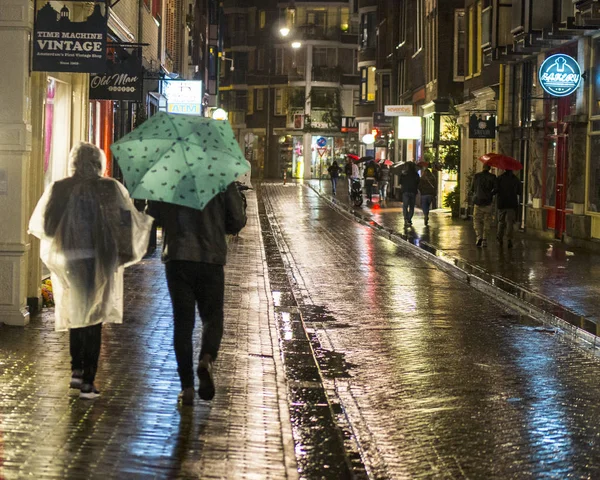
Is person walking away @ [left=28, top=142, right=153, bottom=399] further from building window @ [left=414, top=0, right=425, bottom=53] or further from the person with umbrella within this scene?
building window @ [left=414, top=0, right=425, bottom=53]

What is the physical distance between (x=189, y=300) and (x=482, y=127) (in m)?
24.3

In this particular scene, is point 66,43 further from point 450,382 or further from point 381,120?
point 381,120

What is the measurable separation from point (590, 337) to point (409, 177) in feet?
62.3

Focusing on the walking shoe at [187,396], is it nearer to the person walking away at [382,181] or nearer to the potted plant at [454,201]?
the potted plant at [454,201]

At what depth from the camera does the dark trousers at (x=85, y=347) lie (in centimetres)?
819

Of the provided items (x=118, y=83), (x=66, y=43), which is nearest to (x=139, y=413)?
(x=66, y=43)

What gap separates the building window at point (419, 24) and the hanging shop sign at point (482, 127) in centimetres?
1504

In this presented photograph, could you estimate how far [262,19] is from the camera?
92000 mm

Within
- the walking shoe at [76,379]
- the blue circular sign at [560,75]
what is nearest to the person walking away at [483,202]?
the blue circular sign at [560,75]

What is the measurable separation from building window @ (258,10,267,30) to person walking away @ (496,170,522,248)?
7004 cm

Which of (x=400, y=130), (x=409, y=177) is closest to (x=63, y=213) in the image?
A: (x=409, y=177)

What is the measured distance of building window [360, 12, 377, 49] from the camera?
65.9 m

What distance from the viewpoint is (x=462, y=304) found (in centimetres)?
1505

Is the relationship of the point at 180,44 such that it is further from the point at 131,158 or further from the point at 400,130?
the point at 131,158
